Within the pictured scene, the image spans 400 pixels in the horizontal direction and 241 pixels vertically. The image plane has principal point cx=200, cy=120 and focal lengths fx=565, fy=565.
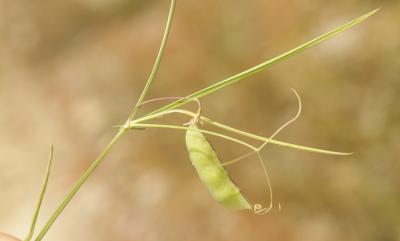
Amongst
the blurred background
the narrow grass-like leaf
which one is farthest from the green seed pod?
the blurred background

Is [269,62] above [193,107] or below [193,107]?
above

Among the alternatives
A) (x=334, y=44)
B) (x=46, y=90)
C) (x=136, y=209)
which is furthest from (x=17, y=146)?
(x=334, y=44)

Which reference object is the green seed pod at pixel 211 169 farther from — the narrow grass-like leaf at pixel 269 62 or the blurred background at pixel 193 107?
the blurred background at pixel 193 107

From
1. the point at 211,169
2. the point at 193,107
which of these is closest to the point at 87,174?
the point at 211,169

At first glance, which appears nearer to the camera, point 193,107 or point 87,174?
point 87,174

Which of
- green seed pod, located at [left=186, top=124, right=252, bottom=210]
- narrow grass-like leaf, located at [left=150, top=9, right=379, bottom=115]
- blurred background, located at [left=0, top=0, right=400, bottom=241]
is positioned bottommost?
blurred background, located at [left=0, top=0, right=400, bottom=241]

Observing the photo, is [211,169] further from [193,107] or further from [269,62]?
[193,107]

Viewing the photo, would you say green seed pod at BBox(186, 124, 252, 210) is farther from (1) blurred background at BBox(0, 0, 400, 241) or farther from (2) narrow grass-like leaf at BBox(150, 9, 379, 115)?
(1) blurred background at BBox(0, 0, 400, 241)

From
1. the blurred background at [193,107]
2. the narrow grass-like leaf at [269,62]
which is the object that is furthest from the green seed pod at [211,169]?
the blurred background at [193,107]
